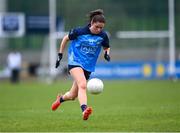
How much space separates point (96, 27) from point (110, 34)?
2890 cm

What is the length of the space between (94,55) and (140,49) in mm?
31954

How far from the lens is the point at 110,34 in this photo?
41.7 metres

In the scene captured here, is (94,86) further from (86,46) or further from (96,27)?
(96,27)

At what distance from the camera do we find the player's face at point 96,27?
42.0 ft

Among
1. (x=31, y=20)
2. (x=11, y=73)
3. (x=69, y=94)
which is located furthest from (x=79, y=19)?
(x=69, y=94)

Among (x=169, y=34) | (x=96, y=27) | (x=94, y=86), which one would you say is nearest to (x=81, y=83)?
(x=94, y=86)

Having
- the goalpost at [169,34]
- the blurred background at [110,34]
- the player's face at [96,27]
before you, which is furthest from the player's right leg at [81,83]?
the goalpost at [169,34]

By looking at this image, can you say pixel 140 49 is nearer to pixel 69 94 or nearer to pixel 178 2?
pixel 178 2

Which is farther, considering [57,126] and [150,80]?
[150,80]

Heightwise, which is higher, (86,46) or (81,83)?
(86,46)

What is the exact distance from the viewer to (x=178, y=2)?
43094mm

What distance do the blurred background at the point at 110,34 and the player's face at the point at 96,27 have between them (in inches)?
1042

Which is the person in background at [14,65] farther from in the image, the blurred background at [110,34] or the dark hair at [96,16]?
the dark hair at [96,16]

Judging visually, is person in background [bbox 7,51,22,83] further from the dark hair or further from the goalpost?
the dark hair
